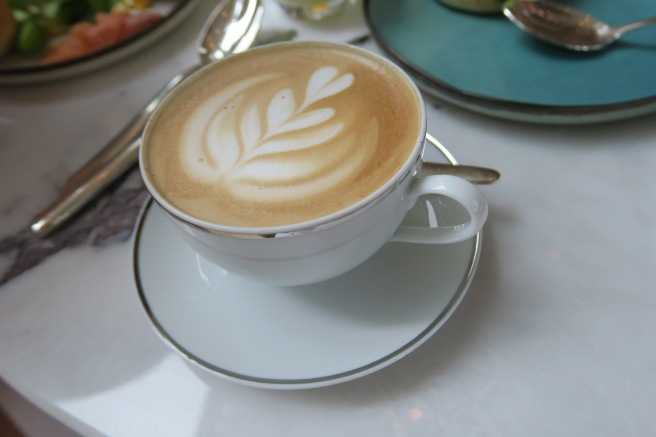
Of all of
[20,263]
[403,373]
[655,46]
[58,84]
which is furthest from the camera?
[58,84]

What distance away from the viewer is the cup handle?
1.25 ft

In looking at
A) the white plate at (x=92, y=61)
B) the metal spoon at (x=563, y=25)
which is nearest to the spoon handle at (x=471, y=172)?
the metal spoon at (x=563, y=25)

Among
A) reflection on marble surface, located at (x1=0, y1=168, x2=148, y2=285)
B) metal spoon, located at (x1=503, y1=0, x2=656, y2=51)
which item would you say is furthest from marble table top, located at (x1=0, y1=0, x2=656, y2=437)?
metal spoon, located at (x1=503, y1=0, x2=656, y2=51)

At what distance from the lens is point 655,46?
2.04ft

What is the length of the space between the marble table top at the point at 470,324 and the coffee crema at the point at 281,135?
0.44ft

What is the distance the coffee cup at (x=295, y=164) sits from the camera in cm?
37

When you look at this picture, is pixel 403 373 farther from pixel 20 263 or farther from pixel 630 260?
pixel 20 263

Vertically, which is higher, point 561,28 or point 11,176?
point 561,28

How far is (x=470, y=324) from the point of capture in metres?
0.42

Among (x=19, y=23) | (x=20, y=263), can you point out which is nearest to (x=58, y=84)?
(x=19, y=23)

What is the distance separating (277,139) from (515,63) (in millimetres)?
353

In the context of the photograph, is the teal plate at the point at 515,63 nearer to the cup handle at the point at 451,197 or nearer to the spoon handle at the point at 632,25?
the spoon handle at the point at 632,25

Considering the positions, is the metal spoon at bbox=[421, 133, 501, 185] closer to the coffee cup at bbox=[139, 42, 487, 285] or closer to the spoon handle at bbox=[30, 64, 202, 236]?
the coffee cup at bbox=[139, 42, 487, 285]

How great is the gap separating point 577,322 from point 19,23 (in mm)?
836
